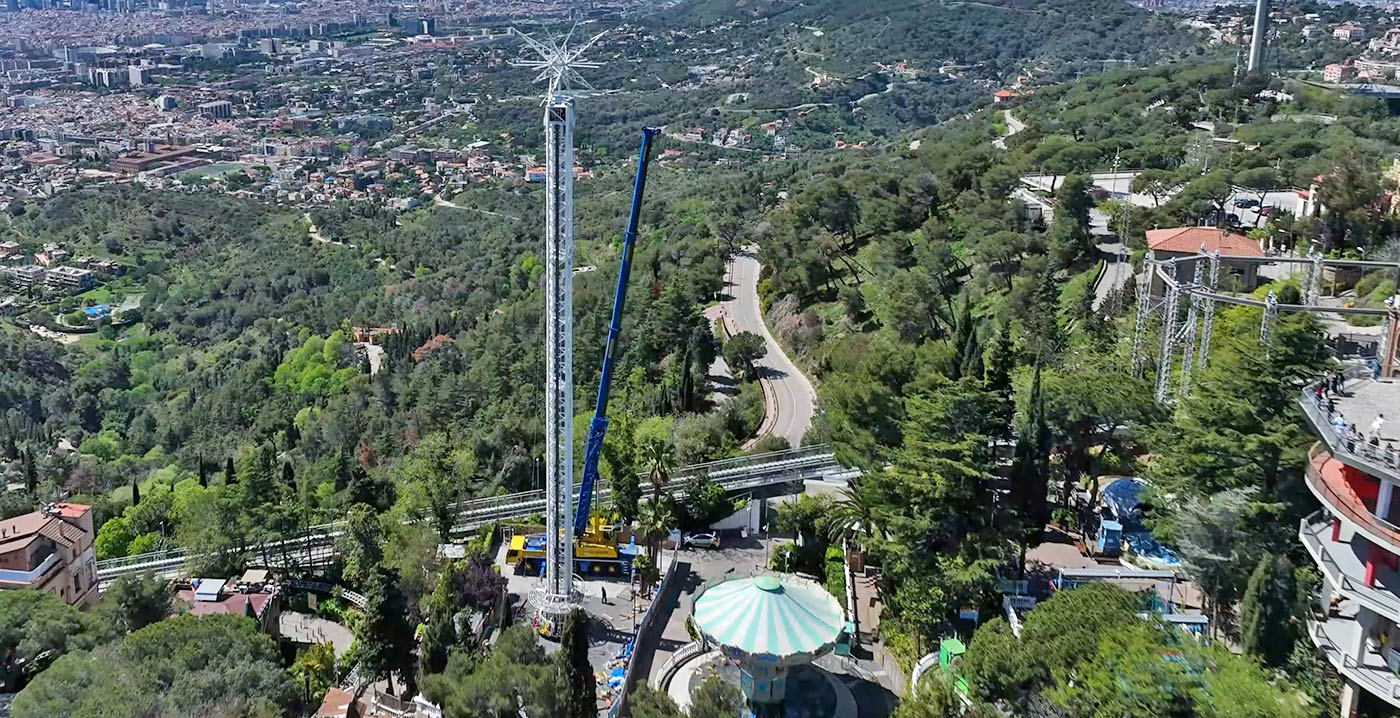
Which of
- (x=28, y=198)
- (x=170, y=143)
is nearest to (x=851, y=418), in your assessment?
(x=28, y=198)

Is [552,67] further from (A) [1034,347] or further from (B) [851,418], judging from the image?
(A) [1034,347]

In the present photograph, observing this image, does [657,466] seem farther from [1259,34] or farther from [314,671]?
[1259,34]

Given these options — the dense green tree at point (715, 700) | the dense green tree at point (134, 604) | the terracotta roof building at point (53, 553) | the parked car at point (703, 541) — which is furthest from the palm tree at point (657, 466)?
the terracotta roof building at point (53, 553)

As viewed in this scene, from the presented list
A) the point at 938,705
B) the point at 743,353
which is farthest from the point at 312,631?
the point at 743,353

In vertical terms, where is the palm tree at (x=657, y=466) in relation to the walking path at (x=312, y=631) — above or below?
above

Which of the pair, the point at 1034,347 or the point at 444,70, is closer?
the point at 1034,347

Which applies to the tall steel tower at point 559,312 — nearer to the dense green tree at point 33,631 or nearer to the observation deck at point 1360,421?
the dense green tree at point 33,631
